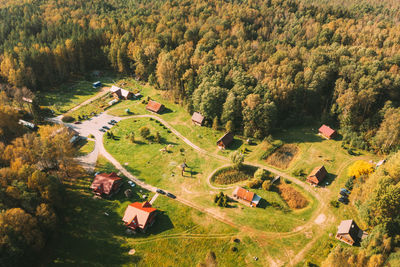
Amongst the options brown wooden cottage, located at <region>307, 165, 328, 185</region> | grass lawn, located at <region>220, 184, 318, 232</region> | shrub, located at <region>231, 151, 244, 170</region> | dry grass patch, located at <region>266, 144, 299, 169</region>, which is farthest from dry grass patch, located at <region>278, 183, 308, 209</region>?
shrub, located at <region>231, 151, 244, 170</region>

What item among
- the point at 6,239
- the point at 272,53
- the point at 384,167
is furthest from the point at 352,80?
the point at 6,239

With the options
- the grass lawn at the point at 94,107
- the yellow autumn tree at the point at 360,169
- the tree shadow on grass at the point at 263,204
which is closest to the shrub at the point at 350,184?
the yellow autumn tree at the point at 360,169

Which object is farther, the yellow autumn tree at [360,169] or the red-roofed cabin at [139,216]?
the yellow autumn tree at [360,169]

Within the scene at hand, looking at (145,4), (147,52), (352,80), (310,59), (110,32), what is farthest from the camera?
(145,4)

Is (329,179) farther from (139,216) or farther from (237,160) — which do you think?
(139,216)

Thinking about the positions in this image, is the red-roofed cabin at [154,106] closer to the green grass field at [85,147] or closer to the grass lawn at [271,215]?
the green grass field at [85,147]

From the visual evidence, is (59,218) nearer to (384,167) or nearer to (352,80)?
(384,167)

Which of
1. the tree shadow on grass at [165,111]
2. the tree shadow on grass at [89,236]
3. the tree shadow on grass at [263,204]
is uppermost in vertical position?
the tree shadow on grass at [165,111]

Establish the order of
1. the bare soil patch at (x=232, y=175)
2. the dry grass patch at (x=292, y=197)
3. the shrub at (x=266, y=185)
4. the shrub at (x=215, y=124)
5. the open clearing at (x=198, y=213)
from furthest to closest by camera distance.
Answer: the shrub at (x=215, y=124), the bare soil patch at (x=232, y=175), the shrub at (x=266, y=185), the dry grass patch at (x=292, y=197), the open clearing at (x=198, y=213)
